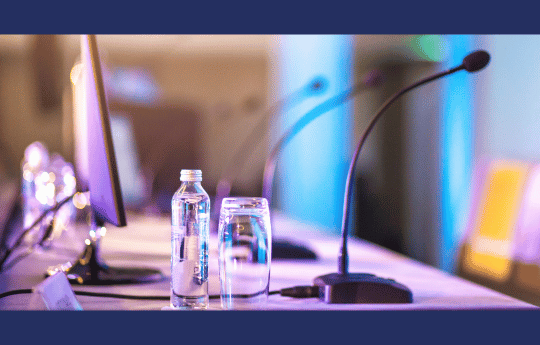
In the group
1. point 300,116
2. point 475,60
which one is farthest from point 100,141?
point 300,116

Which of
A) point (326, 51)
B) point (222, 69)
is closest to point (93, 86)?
point (326, 51)

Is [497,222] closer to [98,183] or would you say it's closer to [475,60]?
[475,60]

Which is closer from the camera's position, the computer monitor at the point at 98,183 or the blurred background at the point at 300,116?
the computer monitor at the point at 98,183

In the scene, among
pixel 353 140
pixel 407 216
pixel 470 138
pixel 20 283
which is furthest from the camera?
pixel 353 140

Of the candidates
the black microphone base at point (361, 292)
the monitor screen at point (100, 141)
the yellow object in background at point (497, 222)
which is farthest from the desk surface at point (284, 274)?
the yellow object in background at point (497, 222)

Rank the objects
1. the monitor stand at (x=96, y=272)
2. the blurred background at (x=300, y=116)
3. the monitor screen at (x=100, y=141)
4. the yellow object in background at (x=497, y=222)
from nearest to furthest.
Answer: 1. the monitor screen at (x=100, y=141)
2. the monitor stand at (x=96, y=272)
3. the yellow object in background at (x=497, y=222)
4. the blurred background at (x=300, y=116)

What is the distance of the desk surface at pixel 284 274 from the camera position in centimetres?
88

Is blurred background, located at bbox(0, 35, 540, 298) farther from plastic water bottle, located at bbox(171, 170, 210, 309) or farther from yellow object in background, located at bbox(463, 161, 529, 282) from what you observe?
plastic water bottle, located at bbox(171, 170, 210, 309)

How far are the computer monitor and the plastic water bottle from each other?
0.36ft

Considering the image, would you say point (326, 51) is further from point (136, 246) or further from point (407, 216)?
point (136, 246)

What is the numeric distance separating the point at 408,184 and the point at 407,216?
0.32 meters

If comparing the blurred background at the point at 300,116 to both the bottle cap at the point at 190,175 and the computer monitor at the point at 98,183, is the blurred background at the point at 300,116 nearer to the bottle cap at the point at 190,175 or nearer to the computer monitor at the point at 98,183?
the computer monitor at the point at 98,183

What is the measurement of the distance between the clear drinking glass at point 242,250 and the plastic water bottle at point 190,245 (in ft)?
0.14

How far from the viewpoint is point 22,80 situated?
541 cm
